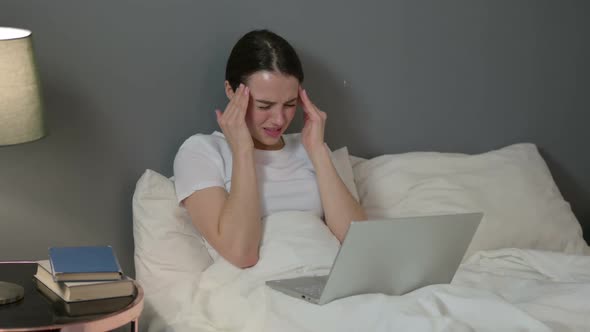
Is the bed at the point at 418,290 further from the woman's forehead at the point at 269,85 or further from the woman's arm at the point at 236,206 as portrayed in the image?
the woman's forehead at the point at 269,85

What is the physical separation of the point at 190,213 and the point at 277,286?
0.32 metres

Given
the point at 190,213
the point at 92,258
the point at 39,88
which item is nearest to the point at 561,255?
the point at 190,213

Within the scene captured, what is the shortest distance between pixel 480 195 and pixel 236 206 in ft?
2.80

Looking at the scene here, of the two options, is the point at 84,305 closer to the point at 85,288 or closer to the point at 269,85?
the point at 85,288

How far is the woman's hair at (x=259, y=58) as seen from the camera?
2.23 metres

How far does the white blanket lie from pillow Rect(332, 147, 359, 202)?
29 centimetres

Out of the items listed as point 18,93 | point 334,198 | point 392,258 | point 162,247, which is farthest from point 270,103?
point 18,93

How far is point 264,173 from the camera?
7.56 feet

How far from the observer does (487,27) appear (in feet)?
9.30

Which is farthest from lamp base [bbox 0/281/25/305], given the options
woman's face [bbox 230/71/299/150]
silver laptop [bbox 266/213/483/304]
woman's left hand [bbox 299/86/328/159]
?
woman's left hand [bbox 299/86/328/159]

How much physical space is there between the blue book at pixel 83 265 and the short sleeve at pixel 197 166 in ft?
1.05

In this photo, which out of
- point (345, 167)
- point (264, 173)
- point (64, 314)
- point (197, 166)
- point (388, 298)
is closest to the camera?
point (64, 314)

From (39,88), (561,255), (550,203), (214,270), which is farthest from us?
(550,203)

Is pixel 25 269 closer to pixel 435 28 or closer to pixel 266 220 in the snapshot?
pixel 266 220
